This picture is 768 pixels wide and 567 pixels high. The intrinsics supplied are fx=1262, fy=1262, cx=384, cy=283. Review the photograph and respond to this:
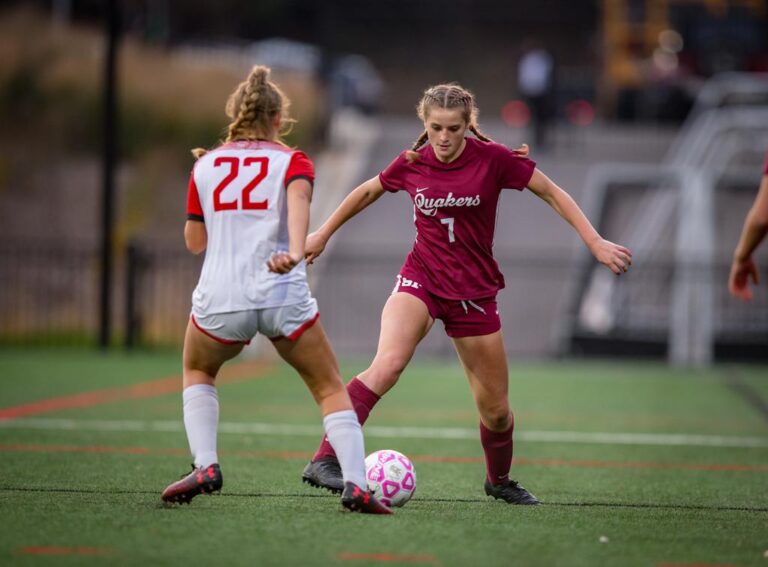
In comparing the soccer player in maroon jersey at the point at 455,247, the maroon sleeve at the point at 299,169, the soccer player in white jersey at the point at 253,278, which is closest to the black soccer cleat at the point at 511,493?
the soccer player in maroon jersey at the point at 455,247

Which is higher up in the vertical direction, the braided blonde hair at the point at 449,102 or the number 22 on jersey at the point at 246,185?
the braided blonde hair at the point at 449,102

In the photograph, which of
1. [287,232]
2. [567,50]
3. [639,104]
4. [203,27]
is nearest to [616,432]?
[287,232]

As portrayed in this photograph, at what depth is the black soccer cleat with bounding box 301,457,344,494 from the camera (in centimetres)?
608

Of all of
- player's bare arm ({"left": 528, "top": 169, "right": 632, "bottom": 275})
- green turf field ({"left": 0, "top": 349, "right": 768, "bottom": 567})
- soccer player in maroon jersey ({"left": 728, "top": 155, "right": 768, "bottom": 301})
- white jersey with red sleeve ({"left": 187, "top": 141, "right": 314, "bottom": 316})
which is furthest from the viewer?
player's bare arm ({"left": 528, "top": 169, "right": 632, "bottom": 275})

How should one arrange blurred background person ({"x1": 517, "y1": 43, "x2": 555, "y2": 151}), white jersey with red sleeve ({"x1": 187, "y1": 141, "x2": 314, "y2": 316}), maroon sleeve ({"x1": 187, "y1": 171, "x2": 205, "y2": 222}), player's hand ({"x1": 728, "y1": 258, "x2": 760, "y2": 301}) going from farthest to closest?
blurred background person ({"x1": 517, "y1": 43, "x2": 555, "y2": 151}) → player's hand ({"x1": 728, "y1": 258, "x2": 760, "y2": 301}) → maroon sleeve ({"x1": 187, "y1": 171, "x2": 205, "y2": 222}) → white jersey with red sleeve ({"x1": 187, "y1": 141, "x2": 314, "y2": 316})

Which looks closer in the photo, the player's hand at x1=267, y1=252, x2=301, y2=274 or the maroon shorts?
the player's hand at x1=267, y1=252, x2=301, y2=274

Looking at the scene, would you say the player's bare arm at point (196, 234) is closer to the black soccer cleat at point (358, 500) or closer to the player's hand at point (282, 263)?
the player's hand at point (282, 263)

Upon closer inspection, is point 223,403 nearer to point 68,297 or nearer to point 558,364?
point 558,364

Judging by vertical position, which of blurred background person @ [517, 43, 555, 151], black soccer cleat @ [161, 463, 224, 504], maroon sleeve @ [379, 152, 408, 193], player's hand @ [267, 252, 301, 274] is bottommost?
black soccer cleat @ [161, 463, 224, 504]

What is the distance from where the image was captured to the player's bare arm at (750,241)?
236 inches

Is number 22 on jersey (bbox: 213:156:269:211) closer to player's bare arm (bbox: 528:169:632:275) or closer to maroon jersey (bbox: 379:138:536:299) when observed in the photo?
maroon jersey (bbox: 379:138:536:299)

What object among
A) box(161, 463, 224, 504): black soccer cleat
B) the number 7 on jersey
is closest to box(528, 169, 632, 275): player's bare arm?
the number 7 on jersey

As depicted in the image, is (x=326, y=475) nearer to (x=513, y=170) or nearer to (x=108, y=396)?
(x=513, y=170)

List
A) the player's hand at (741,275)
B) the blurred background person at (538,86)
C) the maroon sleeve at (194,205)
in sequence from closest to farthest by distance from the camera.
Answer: the maroon sleeve at (194,205) < the player's hand at (741,275) < the blurred background person at (538,86)
